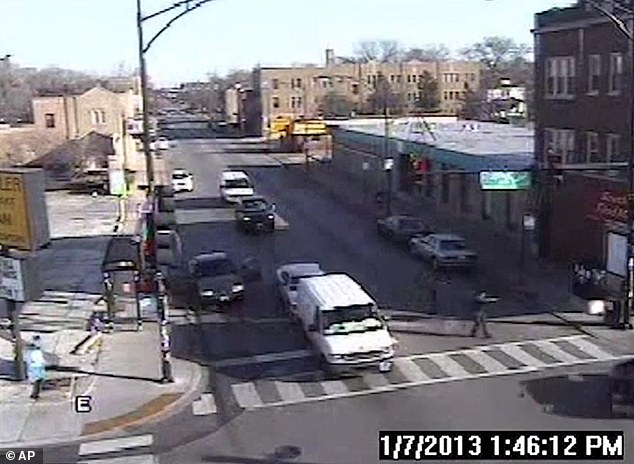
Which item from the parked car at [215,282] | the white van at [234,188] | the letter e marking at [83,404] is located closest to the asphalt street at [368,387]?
the parked car at [215,282]

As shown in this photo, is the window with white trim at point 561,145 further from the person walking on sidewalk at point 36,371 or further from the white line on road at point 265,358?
the person walking on sidewalk at point 36,371

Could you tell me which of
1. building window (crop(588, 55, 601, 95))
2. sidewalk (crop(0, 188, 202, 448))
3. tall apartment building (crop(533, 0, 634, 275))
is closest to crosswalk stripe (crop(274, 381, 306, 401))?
sidewalk (crop(0, 188, 202, 448))

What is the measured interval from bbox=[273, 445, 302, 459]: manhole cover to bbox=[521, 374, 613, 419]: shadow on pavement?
16.9 feet

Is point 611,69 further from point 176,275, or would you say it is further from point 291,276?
point 176,275

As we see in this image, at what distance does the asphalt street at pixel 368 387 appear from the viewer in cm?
1698

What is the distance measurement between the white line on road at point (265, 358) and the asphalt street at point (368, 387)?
0.12 feet

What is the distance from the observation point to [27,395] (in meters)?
20.3

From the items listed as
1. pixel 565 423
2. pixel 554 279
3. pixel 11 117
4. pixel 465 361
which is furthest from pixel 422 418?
pixel 11 117

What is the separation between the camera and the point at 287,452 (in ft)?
53.4

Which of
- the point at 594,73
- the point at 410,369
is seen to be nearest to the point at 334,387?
the point at 410,369

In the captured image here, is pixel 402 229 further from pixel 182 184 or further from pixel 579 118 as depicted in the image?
pixel 182 184

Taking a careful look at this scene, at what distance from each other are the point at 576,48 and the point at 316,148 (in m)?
60.3

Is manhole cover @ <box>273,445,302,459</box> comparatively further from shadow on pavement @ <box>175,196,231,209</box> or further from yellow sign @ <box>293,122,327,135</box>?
yellow sign @ <box>293,122,327,135</box>

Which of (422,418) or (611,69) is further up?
(611,69)
